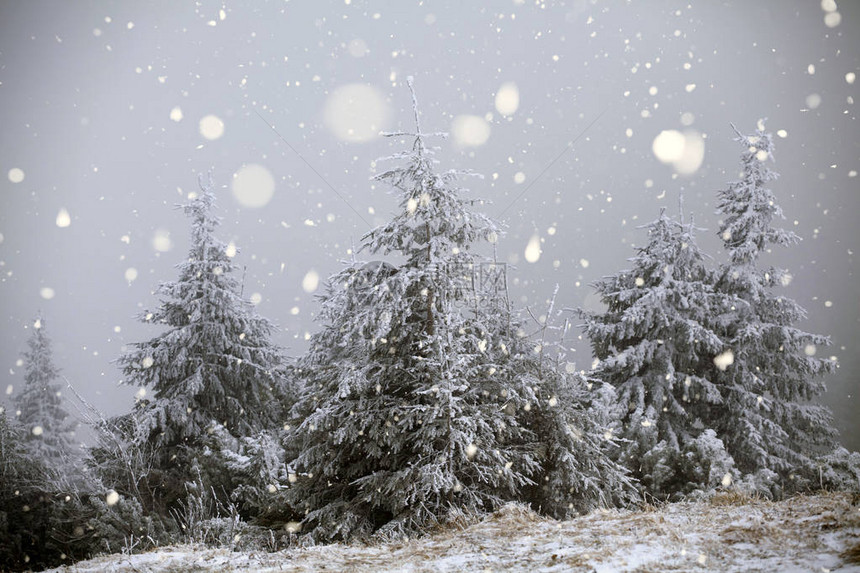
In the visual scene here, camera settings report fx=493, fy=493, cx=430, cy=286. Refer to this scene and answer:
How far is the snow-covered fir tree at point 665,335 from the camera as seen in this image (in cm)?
1656

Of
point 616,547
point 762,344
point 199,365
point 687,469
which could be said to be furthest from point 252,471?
point 762,344

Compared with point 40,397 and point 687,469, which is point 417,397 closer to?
point 687,469

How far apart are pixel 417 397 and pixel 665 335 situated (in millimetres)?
12039

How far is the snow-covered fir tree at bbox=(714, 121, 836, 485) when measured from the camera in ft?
55.4

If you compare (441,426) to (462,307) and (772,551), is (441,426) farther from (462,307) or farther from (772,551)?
(772,551)

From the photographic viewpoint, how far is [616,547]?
4996 millimetres

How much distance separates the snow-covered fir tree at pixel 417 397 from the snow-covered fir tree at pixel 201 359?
26.4 feet

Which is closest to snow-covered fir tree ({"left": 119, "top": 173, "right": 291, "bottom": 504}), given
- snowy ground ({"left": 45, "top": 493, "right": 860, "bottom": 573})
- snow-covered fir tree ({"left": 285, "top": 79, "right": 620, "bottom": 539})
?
snow-covered fir tree ({"left": 285, "top": 79, "right": 620, "bottom": 539})

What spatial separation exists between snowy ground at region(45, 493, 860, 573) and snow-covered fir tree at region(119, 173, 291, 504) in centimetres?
977

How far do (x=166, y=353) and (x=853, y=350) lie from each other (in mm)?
88801

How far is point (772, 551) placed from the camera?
14.5 ft

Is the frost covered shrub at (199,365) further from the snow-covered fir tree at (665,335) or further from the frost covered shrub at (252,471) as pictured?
the snow-covered fir tree at (665,335)

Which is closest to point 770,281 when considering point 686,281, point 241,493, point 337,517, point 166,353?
point 686,281

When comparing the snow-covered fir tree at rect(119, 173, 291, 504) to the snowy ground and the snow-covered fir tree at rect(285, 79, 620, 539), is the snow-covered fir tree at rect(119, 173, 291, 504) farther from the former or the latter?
the snowy ground
